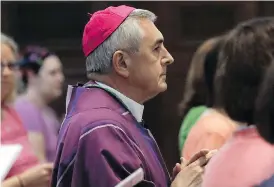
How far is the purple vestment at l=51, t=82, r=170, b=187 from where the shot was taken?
2.46 m

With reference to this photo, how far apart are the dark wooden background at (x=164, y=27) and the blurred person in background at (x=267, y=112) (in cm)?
386

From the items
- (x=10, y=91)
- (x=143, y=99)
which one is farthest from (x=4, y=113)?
(x=143, y=99)

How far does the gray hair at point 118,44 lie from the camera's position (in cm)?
265

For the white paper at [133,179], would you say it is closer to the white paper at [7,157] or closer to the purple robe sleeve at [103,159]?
the purple robe sleeve at [103,159]

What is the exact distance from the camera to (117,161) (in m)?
2.46

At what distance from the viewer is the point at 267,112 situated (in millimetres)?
2012

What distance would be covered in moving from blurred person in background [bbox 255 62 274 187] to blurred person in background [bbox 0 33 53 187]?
4.92 feet

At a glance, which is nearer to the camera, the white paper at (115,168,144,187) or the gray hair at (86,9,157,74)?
the white paper at (115,168,144,187)

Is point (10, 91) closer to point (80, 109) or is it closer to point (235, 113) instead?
point (80, 109)

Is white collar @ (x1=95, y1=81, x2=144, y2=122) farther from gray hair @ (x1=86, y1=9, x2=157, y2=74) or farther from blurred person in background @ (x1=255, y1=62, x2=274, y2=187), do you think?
blurred person in background @ (x1=255, y1=62, x2=274, y2=187)

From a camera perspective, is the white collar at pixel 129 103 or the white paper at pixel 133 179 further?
the white collar at pixel 129 103

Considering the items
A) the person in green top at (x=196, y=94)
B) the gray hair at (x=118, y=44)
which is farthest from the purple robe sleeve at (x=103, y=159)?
the person in green top at (x=196, y=94)

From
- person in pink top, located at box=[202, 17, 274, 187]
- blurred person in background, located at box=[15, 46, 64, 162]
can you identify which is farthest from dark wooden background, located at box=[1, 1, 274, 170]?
person in pink top, located at box=[202, 17, 274, 187]

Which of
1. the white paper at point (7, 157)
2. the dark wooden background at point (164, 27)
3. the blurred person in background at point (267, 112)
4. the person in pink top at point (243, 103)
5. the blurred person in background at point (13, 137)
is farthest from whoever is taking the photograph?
the dark wooden background at point (164, 27)
